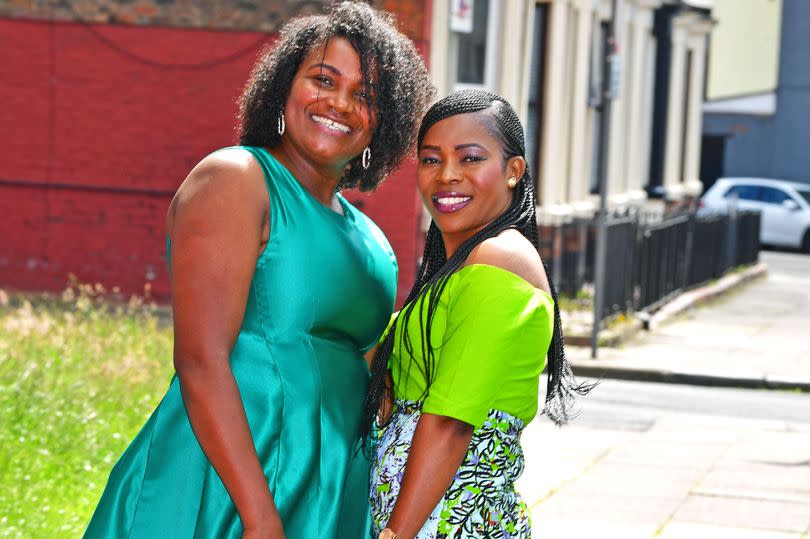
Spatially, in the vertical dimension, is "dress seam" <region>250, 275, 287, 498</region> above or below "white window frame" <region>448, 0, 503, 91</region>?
below

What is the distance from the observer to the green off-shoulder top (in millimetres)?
2762

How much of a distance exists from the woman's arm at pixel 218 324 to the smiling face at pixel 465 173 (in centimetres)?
45

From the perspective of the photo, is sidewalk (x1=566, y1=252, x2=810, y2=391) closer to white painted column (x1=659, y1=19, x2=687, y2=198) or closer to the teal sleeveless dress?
white painted column (x1=659, y1=19, x2=687, y2=198)

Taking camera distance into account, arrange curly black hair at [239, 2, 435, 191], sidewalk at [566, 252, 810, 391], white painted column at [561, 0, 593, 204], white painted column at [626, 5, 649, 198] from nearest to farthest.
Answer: curly black hair at [239, 2, 435, 191] → sidewalk at [566, 252, 810, 391] → white painted column at [561, 0, 593, 204] → white painted column at [626, 5, 649, 198]

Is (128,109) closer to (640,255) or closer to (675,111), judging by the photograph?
(640,255)

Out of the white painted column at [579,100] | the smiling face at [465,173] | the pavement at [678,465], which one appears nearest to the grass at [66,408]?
the pavement at [678,465]

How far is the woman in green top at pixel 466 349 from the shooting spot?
278cm

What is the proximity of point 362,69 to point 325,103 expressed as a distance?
0.12 meters

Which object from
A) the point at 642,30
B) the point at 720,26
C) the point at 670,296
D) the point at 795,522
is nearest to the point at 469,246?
the point at 795,522

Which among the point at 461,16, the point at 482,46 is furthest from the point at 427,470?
the point at 482,46

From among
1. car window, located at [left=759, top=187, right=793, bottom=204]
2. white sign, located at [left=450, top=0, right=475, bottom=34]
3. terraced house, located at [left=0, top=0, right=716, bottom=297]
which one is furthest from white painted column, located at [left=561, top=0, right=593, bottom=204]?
car window, located at [left=759, top=187, right=793, bottom=204]

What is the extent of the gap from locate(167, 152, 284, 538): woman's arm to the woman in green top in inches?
12.2

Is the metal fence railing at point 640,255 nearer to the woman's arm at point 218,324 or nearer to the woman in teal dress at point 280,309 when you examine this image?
the woman in teal dress at point 280,309

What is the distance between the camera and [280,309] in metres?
2.82
